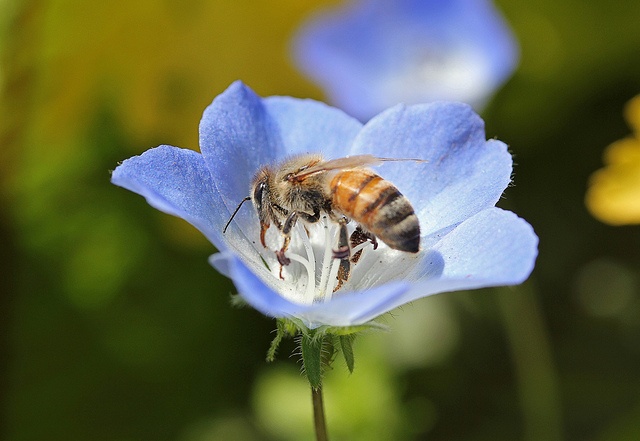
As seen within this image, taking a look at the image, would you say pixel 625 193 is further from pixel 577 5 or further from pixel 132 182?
pixel 132 182

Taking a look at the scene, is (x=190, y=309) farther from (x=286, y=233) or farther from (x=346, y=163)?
(x=346, y=163)

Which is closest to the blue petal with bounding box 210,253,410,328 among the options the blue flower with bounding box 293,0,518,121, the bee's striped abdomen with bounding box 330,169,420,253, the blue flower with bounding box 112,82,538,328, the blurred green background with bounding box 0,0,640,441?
the blue flower with bounding box 112,82,538,328

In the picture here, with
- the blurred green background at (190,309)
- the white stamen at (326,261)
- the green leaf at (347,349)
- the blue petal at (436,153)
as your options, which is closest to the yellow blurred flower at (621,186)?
the blurred green background at (190,309)

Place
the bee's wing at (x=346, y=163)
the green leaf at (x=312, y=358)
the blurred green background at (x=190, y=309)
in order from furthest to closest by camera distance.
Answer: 1. the blurred green background at (x=190, y=309)
2. the bee's wing at (x=346, y=163)
3. the green leaf at (x=312, y=358)

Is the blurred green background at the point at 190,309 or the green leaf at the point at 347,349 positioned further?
the blurred green background at the point at 190,309

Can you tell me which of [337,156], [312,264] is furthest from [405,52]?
[312,264]

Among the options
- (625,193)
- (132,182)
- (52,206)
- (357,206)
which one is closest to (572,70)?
(625,193)

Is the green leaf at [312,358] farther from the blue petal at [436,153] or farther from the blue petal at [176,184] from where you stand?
the blue petal at [436,153]
